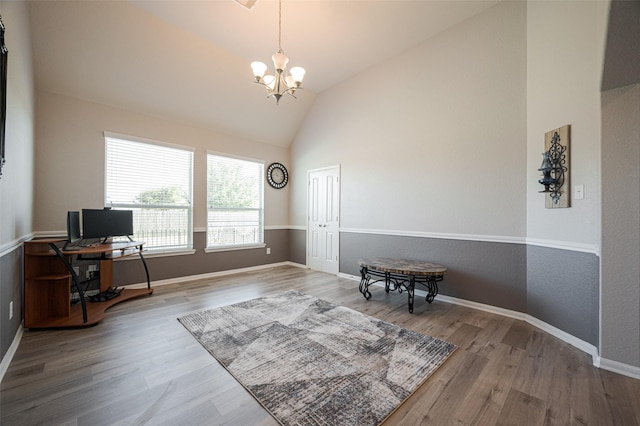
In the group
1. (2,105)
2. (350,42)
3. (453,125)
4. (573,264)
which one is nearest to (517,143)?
(453,125)

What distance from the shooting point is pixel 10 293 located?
212cm

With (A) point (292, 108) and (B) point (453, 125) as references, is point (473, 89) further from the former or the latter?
(A) point (292, 108)

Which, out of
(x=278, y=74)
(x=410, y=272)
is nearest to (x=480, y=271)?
(x=410, y=272)

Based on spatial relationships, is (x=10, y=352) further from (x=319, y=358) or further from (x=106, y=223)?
(x=319, y=358)

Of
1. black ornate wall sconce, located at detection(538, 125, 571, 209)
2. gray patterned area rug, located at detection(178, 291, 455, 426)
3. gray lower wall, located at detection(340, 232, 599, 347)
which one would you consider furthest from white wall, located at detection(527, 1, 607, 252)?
gray patterned area rug, located at detection(178, 291, 455, 426)

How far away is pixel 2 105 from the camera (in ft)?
5.71

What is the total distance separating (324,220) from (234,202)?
1844mm

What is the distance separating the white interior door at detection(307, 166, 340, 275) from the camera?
5.00 meters

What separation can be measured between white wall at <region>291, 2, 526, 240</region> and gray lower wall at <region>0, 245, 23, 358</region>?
4064mm

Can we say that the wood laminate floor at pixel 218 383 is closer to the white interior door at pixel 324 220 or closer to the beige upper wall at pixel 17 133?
the beige upper wall at pixel 17 133

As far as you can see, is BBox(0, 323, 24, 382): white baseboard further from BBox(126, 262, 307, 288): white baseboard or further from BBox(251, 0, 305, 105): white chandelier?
BBox(251, 0, 305, 105): white chandelier

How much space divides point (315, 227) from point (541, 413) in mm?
4218

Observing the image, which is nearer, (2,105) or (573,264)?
(2,105)

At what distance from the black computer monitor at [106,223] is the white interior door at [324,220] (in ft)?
10.2
